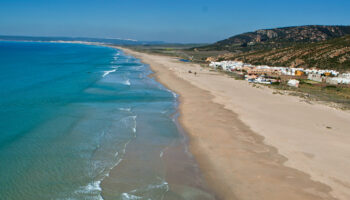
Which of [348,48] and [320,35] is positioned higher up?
[320,35]

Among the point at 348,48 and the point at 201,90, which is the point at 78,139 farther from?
the point at 348,48

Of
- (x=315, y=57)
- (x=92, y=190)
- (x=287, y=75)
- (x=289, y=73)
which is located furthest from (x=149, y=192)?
(x=315, y=57)

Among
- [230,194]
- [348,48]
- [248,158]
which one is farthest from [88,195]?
[348,48]

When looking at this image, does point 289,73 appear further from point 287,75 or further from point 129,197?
point 129,197

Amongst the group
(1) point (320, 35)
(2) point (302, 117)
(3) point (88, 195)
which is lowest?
(3) point (88, 195)

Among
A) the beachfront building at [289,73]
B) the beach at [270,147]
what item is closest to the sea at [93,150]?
the beach at [270,147]

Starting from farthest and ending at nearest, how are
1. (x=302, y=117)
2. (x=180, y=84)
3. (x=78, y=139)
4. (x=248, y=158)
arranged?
(x=180, y=84), (x=302, y=117), (x=78, y=139), (x=248, y=158)

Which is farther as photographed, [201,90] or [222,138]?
[201,90]

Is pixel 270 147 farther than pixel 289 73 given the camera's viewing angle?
No
